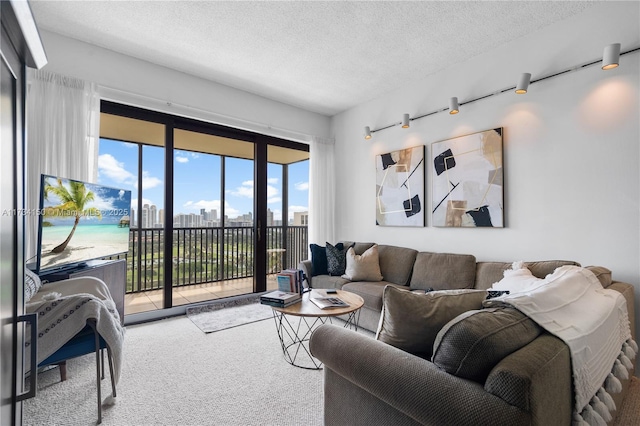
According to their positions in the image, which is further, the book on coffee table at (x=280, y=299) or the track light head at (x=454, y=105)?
the track light head at (x=454, y=105)

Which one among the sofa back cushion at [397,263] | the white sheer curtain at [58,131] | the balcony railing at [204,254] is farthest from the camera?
the balcony railing at [204,254]

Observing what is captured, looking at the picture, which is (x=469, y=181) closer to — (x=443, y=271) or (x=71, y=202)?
(x=443, y=271)

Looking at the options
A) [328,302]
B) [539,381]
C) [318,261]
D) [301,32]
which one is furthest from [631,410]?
[301,32]

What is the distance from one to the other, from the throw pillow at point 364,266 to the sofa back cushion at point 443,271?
1.40 ft

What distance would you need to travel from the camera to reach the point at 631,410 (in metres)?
1.86

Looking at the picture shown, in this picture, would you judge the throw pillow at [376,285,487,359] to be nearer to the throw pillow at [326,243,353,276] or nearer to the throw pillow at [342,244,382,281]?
the throw pillow at [342,244,382,281]

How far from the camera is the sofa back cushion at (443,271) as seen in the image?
9.98 feet

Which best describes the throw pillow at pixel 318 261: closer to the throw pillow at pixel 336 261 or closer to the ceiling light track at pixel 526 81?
the throw pillow at pixel 336 261

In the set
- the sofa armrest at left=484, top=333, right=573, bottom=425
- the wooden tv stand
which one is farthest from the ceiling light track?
the wooden tv stand

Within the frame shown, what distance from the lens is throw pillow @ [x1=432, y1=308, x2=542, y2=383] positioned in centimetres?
102

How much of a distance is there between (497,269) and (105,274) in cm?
352

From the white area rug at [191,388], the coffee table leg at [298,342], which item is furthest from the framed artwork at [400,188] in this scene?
the white area rug at [191,388]

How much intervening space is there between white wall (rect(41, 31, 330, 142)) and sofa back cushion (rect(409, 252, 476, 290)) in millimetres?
2645

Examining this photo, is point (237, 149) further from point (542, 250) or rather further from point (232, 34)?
point (542, 250)
